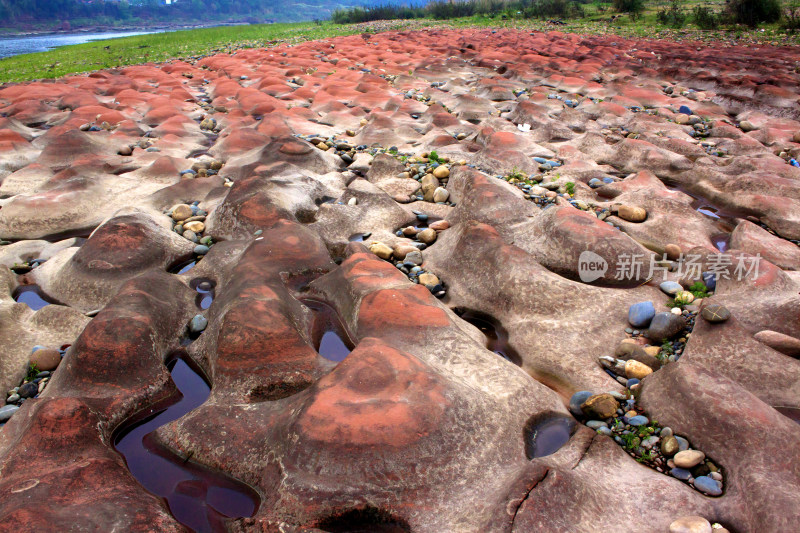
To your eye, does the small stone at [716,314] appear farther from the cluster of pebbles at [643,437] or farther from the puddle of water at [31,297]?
the puddle of water at [31,297]

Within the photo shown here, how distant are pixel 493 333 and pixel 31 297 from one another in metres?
4.92

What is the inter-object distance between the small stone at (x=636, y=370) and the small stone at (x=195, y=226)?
526 centimetres

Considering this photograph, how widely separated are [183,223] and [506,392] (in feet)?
16.4

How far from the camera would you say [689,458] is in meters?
3.17

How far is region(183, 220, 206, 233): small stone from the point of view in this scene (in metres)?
6.58

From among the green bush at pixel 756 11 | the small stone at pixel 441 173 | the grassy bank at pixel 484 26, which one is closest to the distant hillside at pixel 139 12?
the grassy bank at pixel 484 26

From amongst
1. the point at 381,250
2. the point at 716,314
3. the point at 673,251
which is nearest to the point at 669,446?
the point at 716,314

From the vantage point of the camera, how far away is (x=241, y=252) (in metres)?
5.70

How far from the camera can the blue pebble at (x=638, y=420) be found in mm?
3513

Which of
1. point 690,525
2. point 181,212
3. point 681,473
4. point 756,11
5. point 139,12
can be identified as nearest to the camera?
point 690,525

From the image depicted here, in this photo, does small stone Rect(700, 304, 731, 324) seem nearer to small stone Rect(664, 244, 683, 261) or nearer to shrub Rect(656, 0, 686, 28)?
small stone Rect(664, 244, 683, 261)

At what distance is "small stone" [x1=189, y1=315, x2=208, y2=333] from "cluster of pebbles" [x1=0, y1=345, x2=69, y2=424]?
1074 millimetres

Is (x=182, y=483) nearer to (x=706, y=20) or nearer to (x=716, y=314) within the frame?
(x=716, y=314)

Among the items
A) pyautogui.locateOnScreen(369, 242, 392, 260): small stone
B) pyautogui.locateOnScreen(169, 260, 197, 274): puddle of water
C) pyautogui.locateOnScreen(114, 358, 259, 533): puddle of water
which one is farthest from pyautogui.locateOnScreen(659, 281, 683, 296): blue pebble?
pyautogui.locateOnScreen(169, 260, 197, 274): puddle of water
